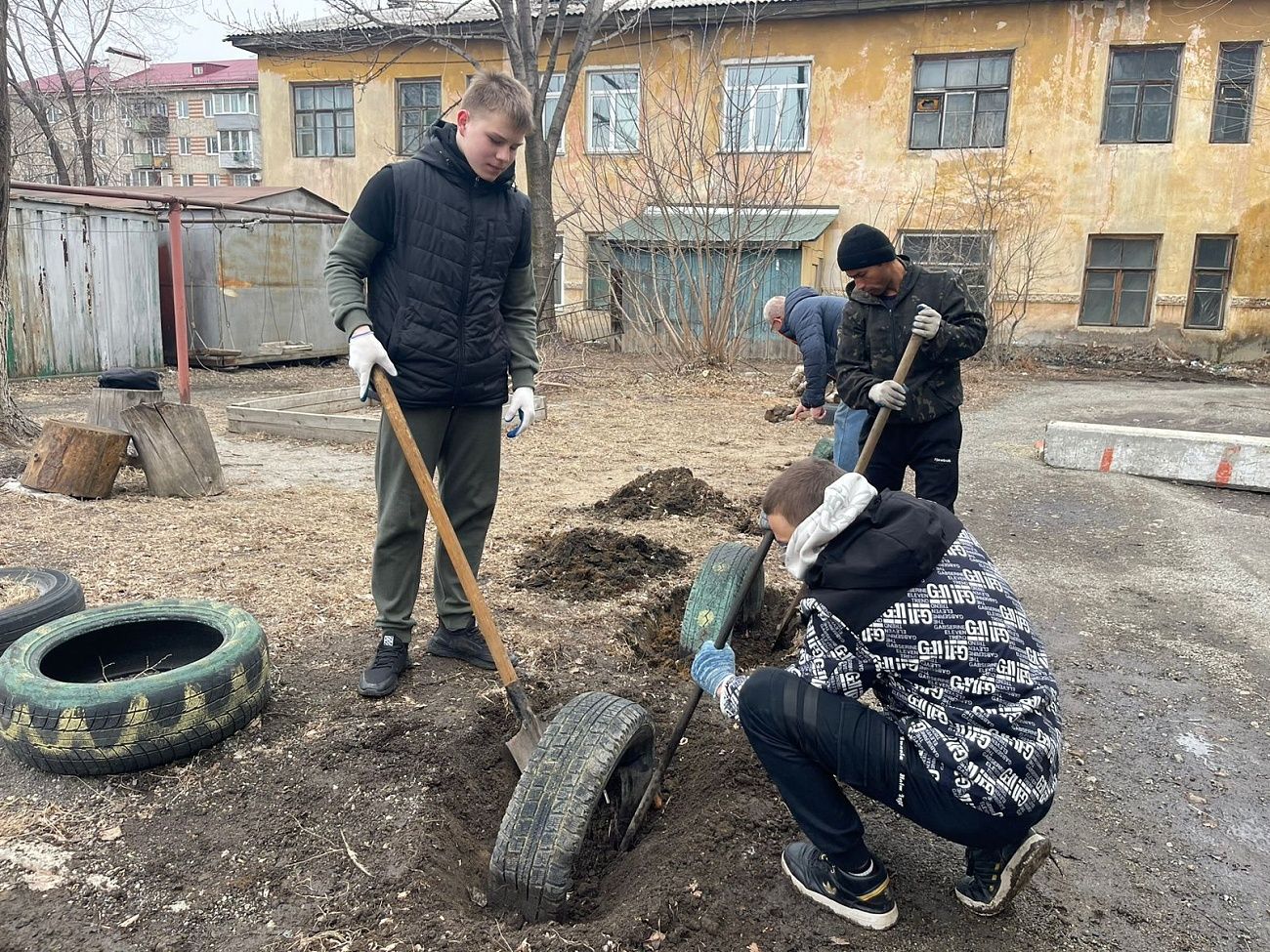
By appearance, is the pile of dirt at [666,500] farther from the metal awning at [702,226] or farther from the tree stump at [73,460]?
the metal awning at [702,226]

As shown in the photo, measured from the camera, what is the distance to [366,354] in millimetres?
2984

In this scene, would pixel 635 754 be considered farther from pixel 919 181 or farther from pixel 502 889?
pixel 919 181

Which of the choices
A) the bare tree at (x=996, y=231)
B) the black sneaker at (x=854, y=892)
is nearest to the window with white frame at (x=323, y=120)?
the bare tree at (x=996, y=231)

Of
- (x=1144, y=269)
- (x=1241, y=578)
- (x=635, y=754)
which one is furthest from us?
(x=1144, y=269)

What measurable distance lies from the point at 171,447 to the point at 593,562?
3.26 m

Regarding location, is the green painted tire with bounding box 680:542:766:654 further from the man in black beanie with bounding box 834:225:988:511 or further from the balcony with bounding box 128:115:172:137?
the balcony with bounding box 128:115:172:137

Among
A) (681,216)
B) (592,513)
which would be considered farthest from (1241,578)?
(681,216)

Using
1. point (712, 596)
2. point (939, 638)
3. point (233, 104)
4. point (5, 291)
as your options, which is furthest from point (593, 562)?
point (233, 104)

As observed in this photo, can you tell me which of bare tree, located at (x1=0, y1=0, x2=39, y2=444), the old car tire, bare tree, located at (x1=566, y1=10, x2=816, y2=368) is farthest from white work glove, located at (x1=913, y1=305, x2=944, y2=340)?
bare tree, located at (x1=566, y1=10, x2=816, y2=368)

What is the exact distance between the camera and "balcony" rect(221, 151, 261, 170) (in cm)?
5844

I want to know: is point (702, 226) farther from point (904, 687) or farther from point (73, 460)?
point (904, 687)

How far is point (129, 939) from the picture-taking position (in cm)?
218

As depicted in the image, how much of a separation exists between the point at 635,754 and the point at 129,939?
1.33 meters

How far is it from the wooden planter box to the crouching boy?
6762mm
